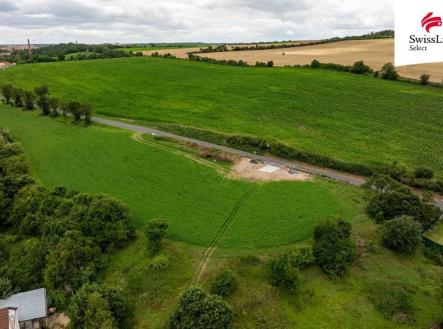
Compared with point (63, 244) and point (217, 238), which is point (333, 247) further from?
point (63, 244)

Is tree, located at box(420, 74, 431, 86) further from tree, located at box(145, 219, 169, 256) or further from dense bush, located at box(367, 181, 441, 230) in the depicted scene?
tree, located at box(145, 219, 169, 256)

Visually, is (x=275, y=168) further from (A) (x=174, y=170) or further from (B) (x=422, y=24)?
(B) (x=422, y=24)

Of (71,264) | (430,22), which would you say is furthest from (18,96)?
(430,22)

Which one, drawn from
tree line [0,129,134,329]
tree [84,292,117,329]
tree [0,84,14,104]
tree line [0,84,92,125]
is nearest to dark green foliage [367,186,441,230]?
tree line [0,129,134,329]

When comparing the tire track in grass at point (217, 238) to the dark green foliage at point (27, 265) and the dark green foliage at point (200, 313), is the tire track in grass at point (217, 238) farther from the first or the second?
the dark green foliage at point (27, 265)

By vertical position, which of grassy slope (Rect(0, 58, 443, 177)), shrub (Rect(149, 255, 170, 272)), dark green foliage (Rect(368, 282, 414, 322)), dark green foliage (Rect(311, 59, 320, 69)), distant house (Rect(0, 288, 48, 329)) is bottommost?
dark green foliage (Rect(368, 282, 414, 322))

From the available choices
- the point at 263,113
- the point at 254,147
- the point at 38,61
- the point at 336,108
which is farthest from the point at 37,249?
the point at 38,61

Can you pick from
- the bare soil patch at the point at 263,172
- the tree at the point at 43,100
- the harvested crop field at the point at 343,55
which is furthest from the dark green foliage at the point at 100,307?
the harvested crop field at the point at 343,55
